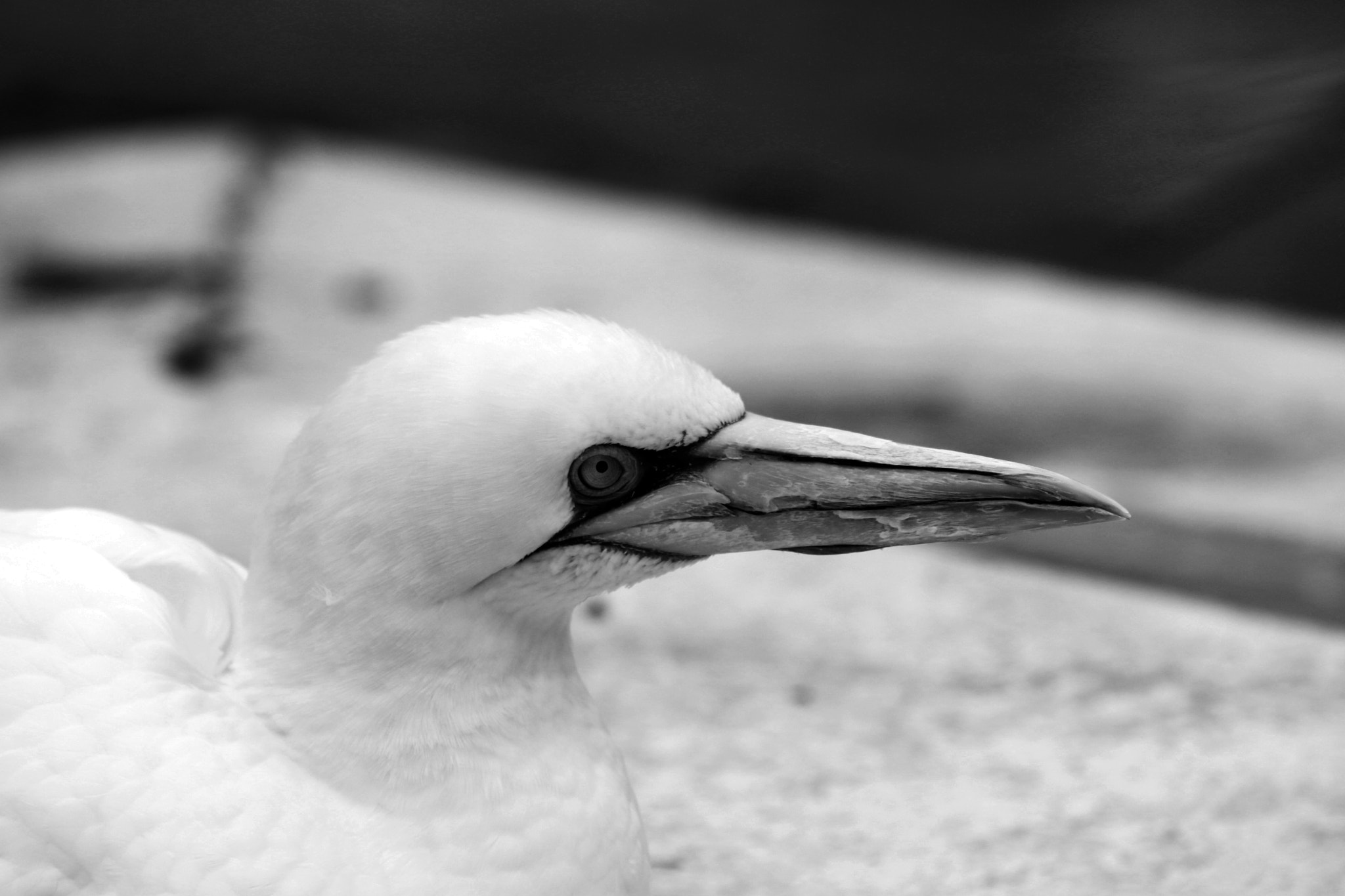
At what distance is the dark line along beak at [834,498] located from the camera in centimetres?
201

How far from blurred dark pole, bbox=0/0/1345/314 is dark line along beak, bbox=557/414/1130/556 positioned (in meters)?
4.33

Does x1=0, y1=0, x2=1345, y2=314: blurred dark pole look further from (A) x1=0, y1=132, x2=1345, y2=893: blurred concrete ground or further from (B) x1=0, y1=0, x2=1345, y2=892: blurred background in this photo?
(A) x1=0, y1=132, x2=1345, y2=893: blurred concrete ground

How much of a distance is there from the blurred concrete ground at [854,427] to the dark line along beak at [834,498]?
0.81 meters

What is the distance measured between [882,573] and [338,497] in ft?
6.45

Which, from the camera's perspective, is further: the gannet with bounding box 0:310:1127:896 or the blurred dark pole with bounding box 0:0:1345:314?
the blurred dark pole with bounding box 0:0:1345:314

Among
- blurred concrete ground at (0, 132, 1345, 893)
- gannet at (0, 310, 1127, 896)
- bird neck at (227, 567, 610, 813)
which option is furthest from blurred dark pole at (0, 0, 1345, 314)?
bird neck at (227, 567, 610, 813)

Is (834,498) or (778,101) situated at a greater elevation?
(778,101)

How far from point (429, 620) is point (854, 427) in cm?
273

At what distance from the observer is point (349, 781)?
1.99m

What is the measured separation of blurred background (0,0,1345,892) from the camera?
3.93 metres

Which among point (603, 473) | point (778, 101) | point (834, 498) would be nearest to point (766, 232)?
point (778, 101)

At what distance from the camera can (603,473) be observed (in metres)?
1.93

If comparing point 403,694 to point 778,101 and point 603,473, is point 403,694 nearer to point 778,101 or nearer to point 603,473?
point 603,473

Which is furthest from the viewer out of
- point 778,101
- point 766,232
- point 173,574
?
point 778,101
